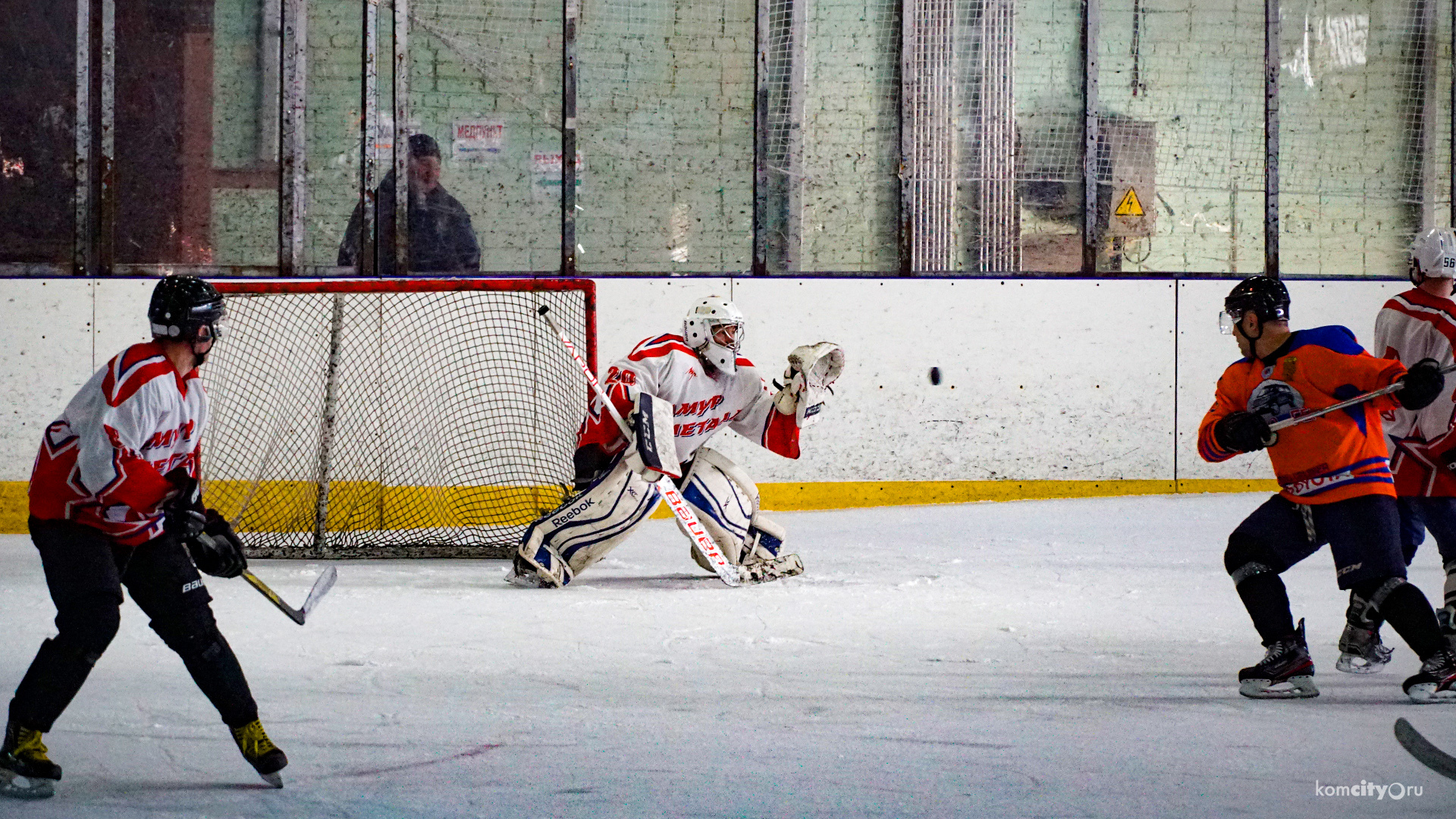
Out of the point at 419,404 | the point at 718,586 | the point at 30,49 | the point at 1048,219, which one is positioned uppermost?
the point at 30,49

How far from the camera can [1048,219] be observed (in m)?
7.14

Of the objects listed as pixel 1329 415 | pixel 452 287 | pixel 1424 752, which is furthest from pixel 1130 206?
pixel 1424 752

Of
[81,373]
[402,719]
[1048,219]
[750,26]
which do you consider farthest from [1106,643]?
[81,373]

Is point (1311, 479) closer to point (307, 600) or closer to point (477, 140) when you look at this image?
point (307, 600)

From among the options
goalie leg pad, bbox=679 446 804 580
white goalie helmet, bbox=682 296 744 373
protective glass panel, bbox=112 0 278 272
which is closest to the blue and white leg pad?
goalie leg pad, bbox=679 446 804 580

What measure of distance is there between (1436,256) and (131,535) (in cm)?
282

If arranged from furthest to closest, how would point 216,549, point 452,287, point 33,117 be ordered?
1. point 33,117
2. point 452,287
3. point 216,549

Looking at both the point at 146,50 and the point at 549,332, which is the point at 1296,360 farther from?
the point at 146,50

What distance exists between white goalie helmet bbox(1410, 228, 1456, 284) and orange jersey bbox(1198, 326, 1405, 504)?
1.66ft

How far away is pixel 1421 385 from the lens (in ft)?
9.42

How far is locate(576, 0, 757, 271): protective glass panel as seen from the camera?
23.0 feet

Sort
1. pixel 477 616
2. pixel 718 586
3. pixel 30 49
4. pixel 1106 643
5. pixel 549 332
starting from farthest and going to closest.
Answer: pixel 30 49 → pixel 549 332 → pixel 718 586 → pixel 477 616 → pixel 1106 643

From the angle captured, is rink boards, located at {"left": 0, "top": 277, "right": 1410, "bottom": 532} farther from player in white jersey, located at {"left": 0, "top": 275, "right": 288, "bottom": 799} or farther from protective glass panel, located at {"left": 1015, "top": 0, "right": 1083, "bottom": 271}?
player in white jersey, located at {"left": 0, "top": 275, "right": 288, "bottom": 799}

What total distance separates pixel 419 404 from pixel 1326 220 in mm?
4481
